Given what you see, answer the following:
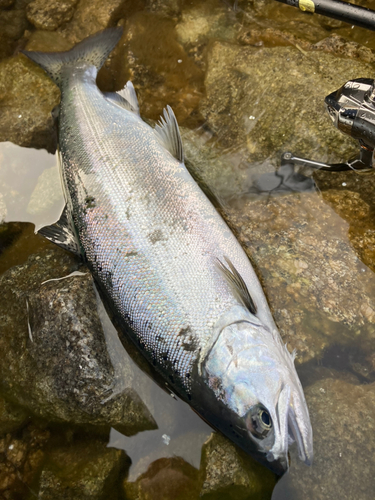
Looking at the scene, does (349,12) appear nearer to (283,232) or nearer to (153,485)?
(283,232)

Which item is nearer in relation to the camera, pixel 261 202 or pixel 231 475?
pixel 231 475

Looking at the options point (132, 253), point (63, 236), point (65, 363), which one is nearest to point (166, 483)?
point (65, 363)

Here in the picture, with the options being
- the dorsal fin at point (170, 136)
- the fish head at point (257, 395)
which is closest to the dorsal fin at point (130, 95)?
the dorsal fin at point (170, 136)

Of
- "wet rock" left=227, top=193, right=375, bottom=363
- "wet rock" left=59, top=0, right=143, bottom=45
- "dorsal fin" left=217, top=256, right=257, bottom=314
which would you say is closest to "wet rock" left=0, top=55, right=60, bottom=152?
"wet rock" left=59, top=0, right=143, bottom=45

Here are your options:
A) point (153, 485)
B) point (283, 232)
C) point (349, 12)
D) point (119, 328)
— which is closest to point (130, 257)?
point (119, 328)

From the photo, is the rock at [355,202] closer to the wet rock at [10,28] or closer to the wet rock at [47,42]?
the wet rock at [47,42]

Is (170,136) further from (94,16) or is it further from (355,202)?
(94,16)
